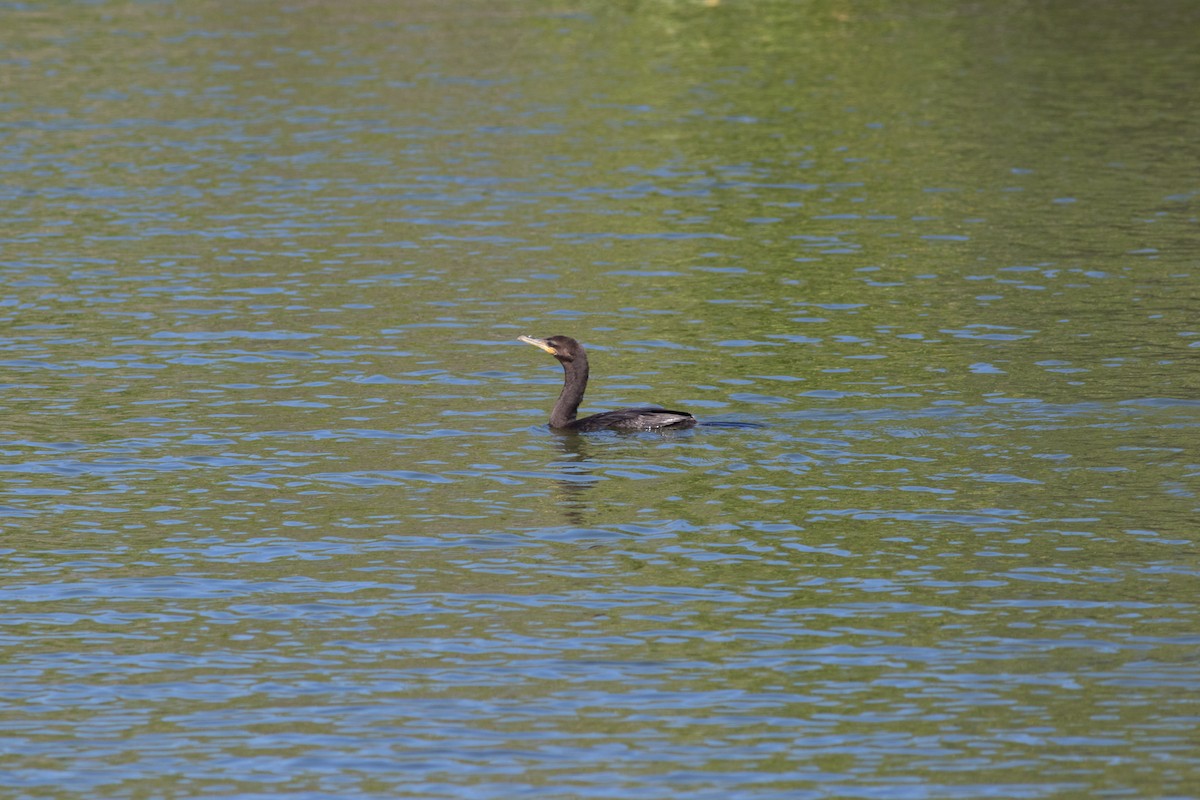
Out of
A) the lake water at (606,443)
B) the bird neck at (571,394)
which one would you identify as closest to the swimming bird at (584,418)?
the bird neck at (571,394)

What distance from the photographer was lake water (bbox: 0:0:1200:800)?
41.7 ft

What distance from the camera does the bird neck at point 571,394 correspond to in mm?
21000

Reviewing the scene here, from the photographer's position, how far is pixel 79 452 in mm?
20016

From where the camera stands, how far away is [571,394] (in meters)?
21.0

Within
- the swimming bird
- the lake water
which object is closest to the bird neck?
the swimming bird

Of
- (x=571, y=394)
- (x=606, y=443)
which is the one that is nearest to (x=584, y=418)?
(x=571, y=394)

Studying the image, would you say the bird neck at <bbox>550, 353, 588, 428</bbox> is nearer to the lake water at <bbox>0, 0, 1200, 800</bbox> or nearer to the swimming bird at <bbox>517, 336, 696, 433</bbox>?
the swimming bird at <bbox>517, 336, 696, 433</bbox>

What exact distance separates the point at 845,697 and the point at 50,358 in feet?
47.1

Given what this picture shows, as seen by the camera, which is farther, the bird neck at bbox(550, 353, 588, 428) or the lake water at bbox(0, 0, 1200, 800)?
the bird neck at bbox(550, 353, 588, 428)

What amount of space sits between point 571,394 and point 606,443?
857 mm

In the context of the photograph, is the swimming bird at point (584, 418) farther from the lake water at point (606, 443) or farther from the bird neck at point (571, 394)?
the lake water at point (606, 443)

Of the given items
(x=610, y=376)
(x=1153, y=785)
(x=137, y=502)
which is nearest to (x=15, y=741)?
(x=137, y=502)

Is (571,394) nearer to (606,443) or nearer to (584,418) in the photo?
(584,418)

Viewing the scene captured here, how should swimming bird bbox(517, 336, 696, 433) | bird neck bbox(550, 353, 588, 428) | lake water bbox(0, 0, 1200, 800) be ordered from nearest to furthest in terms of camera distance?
1. lake water bbox(0, 0, 1200, 800)
2. swimming bird bbox(517, 336, 696, 433)
3. bird neck bbox(550, 353, 588, 428)
